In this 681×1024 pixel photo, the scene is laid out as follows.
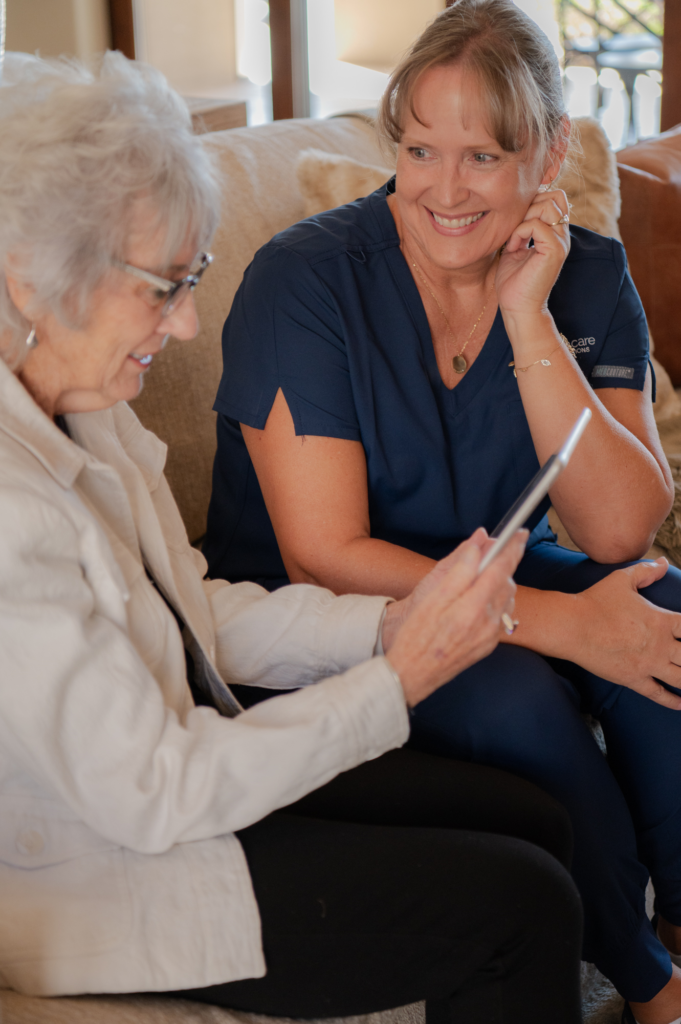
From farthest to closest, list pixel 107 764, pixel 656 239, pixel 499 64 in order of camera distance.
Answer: pixel 656 239 < pixel 499 64 < pixel 107 764

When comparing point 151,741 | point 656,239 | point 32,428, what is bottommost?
point 151,741

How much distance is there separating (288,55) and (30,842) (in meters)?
3.13

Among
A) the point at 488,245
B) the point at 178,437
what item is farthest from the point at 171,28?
the point at 488,245

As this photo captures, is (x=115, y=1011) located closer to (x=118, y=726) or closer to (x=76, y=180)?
(x=118, y=726)

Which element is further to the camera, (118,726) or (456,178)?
(456,178)

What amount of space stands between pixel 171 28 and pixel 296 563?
8.65 feet

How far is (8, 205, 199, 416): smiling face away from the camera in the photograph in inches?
33.1

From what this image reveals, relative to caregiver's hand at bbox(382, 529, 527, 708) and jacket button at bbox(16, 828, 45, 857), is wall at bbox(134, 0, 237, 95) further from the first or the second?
jacket button at bbox(16, 828, 45, 857)

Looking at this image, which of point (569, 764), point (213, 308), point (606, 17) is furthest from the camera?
point (606, 17)

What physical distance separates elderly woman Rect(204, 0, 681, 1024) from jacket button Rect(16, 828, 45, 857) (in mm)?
475

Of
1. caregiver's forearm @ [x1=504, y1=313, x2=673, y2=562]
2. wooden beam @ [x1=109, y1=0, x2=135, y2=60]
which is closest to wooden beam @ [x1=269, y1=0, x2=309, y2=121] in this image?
wooden beam @ [x1=109, y1=0, x2=135, y2=60]

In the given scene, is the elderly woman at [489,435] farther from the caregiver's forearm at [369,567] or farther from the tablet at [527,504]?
the tablet at [527,504]

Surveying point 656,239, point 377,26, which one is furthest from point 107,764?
point 377,26

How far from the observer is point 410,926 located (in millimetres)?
861
